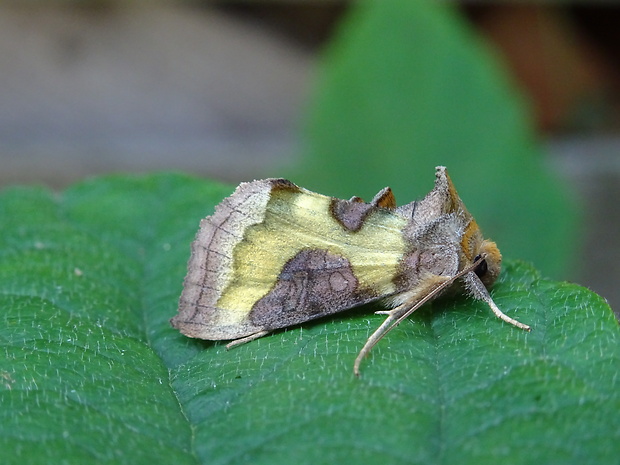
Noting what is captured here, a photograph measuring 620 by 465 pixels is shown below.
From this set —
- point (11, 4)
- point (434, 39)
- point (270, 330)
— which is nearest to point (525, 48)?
point (434, 39)

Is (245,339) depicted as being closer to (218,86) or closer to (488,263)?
(488,263)

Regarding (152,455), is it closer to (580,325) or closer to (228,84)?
(580,325)

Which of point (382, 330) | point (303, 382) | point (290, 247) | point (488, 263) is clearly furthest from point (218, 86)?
point (303, 382)

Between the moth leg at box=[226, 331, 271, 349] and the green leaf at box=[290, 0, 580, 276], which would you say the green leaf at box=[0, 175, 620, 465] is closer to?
the moth leg at box=[226, 331, 271, 349]

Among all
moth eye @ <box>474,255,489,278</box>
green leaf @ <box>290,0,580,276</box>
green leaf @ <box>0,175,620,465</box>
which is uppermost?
green leaf @ <box>290,0,580,276</box>

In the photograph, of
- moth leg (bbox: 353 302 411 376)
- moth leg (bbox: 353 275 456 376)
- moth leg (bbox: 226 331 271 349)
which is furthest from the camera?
moth leg (bbox: 226 331 271 349)

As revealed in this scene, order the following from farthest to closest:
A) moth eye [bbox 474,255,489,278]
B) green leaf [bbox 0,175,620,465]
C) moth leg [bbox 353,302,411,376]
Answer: moth eye [bbox 474,255,489,278]
moth leg [bbox 353,302,411,376]
green leaf [bbox 0,175,620,465]

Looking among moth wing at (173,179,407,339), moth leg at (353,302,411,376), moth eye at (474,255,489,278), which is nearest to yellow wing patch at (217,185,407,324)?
moth wing at (173,179,407,339)
